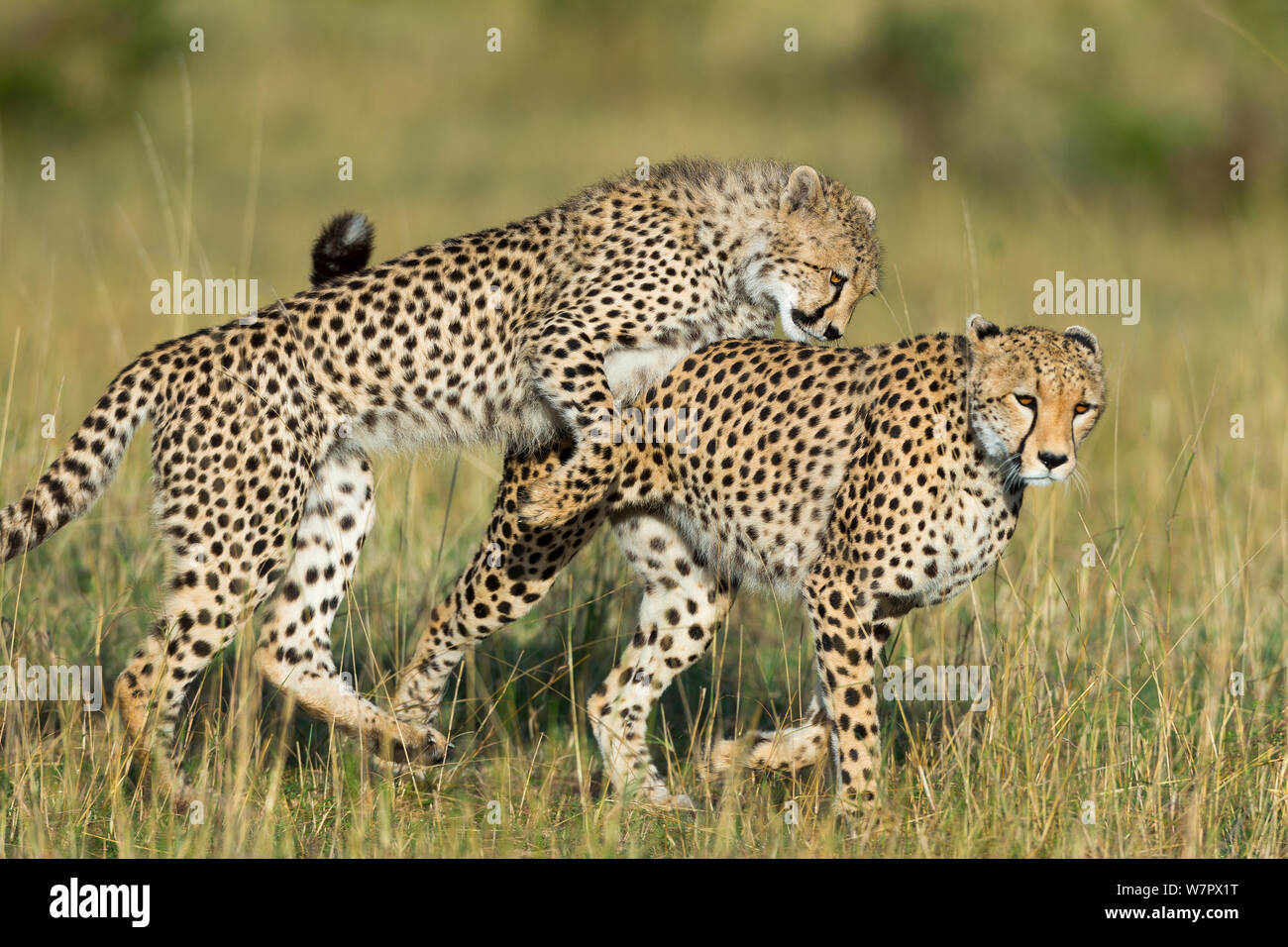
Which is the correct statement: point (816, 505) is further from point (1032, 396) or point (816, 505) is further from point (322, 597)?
point (322, 597)

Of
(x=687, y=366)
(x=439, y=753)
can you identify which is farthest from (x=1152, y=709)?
(x=439, y=753)

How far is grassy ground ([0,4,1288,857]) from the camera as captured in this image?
4133mm

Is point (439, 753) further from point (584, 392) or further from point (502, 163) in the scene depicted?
point (502, 163)

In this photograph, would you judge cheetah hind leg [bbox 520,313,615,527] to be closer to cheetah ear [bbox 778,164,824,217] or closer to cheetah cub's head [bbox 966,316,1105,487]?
cheetah ear [bbox 778,164,824,217]

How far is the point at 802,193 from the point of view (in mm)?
4805

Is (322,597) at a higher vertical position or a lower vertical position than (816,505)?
lower

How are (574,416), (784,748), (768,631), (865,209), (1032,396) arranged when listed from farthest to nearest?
1. (768,631)
2. (865,209)
3. (784,748)
4. (574,416)
5. (1032,396)

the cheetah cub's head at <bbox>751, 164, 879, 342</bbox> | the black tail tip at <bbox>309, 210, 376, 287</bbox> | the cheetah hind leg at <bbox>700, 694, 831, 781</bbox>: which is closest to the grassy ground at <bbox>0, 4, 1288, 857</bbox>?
the cheetah hind leg at <bbox>700, 694, 831, 781</bbox>

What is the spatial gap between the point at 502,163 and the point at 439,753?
13859mm

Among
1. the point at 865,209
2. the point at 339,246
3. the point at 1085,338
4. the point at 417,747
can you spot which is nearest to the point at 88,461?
the point at 339,246

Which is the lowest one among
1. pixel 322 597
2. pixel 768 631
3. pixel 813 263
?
pixel 768 631

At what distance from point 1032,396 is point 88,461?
2496 millimetres

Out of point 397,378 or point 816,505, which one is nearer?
point 816,505

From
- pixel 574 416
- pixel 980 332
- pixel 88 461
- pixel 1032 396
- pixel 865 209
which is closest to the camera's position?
pixel 1032 396
